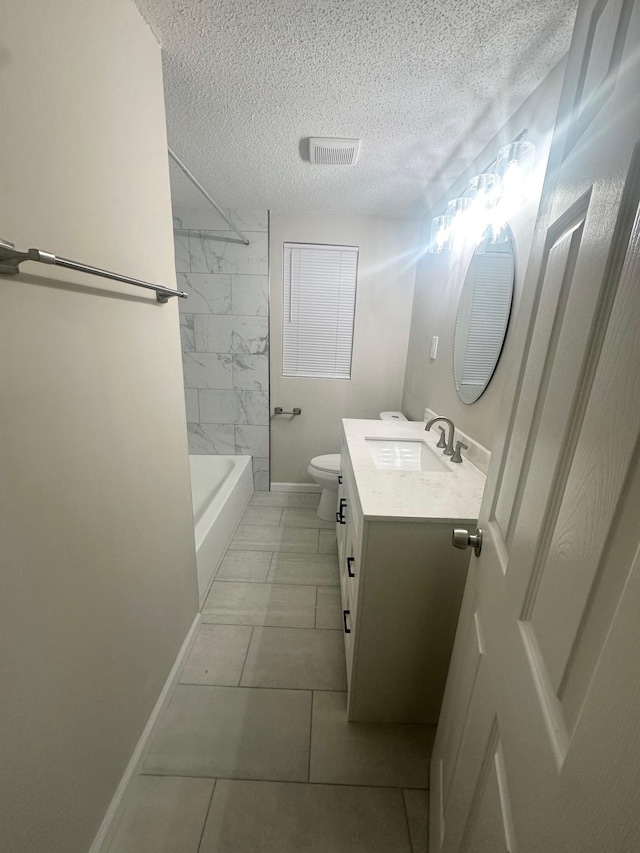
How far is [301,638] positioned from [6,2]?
2.06 m

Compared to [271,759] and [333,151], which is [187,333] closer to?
[333,151]

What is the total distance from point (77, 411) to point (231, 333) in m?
2.07

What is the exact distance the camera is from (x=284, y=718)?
4.14 ft

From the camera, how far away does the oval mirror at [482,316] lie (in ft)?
4.39

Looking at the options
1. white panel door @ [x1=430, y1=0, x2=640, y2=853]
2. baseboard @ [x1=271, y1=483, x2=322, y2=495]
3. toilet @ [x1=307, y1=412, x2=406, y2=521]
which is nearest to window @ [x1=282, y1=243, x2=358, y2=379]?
toilet @ [x1=307, y1=412, x2=406, y2=521]

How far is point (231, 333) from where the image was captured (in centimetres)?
271

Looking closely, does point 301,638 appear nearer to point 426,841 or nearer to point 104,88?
point 426,841

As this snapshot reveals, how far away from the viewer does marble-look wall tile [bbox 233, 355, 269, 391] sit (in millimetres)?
2760

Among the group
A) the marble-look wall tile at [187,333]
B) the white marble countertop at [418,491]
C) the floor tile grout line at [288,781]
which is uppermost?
the marble-look wall tile at [187,333]

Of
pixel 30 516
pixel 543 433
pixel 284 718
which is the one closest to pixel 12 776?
pixel 30 516

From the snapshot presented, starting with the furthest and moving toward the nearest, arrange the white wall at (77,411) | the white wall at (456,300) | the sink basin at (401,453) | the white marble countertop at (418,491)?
the sink basin at (401,453)
the white wall at (456,300)
the white marble countertop at (418,491)
the white wall at (77,411)

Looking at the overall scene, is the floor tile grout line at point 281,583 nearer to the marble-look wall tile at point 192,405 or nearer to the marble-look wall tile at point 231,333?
the marble-look wall tile at point 192,405

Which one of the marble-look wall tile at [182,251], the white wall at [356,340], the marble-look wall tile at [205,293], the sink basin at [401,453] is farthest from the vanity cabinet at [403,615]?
the marble-look wall tile at [182,251]

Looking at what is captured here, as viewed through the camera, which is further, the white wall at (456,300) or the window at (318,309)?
the window at (318,309)
